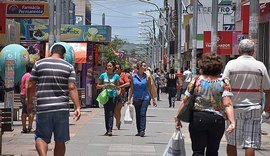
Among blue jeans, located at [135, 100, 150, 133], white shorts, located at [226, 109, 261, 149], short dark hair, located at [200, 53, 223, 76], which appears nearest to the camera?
short dark hair, located at [200, 53, 223, 76]

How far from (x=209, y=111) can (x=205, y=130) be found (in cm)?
24

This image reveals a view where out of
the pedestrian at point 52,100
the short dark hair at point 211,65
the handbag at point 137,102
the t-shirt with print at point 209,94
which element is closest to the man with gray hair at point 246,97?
the short dark hair at point 211,65

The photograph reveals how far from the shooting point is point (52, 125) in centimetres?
941

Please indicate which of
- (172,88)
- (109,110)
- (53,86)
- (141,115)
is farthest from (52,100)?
(172,88)

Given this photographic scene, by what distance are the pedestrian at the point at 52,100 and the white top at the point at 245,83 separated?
219 centimetres

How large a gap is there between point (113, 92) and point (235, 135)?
721 cm

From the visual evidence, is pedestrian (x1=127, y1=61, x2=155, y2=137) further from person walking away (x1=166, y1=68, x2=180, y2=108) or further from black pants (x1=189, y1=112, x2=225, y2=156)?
person walking away (x1=166, y1=68, x2=180, y2=108)

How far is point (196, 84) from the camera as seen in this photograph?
8.62 metres

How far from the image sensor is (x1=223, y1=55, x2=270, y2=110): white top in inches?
364

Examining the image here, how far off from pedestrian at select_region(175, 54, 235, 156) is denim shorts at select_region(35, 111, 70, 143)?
1.71 m

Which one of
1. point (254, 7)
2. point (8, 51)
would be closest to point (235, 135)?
point (254, 7)

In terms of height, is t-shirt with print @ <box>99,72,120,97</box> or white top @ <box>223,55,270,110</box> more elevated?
white top @ <box>223,55,270,110</box>

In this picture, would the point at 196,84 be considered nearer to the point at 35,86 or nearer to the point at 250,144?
the point at 250,144

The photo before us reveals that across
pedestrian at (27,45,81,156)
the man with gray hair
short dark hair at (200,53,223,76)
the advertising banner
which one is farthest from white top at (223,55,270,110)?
the advertising banner
